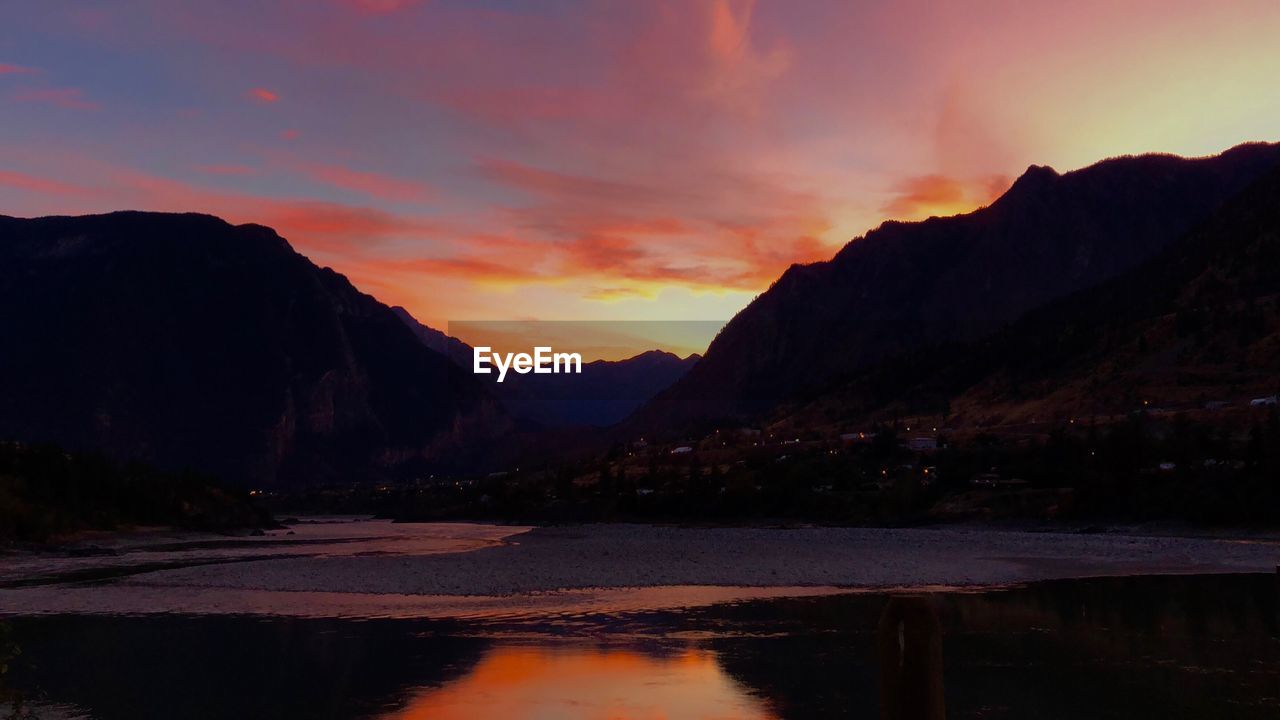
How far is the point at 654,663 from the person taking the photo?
84.5 feet

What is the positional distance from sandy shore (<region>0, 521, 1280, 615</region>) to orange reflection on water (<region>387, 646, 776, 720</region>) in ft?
39.2

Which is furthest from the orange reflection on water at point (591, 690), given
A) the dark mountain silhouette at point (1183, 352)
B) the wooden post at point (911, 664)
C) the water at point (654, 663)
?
the dark mountain silhouette at point (1183, 352)

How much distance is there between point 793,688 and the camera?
2230 centimetres

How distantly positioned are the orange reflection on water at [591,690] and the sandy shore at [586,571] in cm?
1196

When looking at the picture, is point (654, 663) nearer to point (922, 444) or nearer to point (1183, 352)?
point (922, 444)

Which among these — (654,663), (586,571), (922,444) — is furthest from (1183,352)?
(654,663)

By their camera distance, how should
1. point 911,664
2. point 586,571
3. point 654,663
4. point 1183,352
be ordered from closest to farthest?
point 911,664, point 654,663, point 586,571, point 1183,352

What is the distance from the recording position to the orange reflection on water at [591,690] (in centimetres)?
2034

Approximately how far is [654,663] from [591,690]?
3.40 meters

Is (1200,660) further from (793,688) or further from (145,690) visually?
(145,690)

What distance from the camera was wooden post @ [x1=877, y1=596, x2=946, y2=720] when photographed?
17.3 feet

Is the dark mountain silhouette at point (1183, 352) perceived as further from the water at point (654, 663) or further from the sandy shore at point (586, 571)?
the water at point (654, 663)

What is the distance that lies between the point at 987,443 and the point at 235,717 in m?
132

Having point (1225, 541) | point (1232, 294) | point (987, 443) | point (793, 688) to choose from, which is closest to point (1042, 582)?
point (793, 688)
